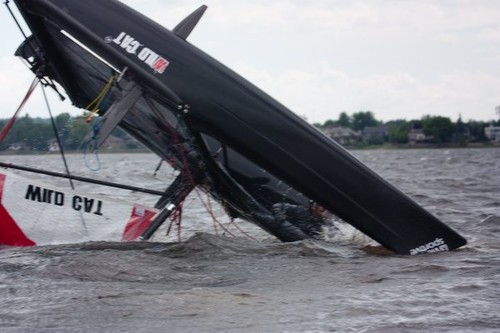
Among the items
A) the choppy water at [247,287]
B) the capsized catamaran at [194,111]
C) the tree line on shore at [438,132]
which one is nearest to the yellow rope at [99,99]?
the capsized catamaran at [194,111]

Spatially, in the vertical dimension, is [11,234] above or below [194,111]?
below

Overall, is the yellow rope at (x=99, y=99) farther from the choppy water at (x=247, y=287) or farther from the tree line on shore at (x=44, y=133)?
the choppy water at (x=247, y=287)

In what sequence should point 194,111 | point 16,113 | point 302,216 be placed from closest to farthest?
point 194,111 < point 16,113 < point 302,216

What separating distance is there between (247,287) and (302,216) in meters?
2.23

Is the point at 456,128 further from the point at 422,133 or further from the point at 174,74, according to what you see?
the point at 174,74

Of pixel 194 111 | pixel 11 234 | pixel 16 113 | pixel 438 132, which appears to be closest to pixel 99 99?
pixel 16 113

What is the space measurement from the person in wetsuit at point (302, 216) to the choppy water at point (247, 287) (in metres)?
0.20

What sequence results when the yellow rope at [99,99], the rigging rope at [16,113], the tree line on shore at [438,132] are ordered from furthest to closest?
the tree line on shore at [438,132], the rigging rope at [16,113], the yellow rope at [99,99]

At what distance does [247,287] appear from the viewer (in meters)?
5.19

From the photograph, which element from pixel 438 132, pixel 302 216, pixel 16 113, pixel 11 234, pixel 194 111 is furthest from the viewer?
pixel 438 132

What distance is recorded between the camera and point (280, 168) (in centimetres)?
643

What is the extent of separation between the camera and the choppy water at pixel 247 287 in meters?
4.19

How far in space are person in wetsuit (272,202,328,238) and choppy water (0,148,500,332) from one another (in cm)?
20

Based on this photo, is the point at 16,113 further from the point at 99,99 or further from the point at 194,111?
the point at 194,111
